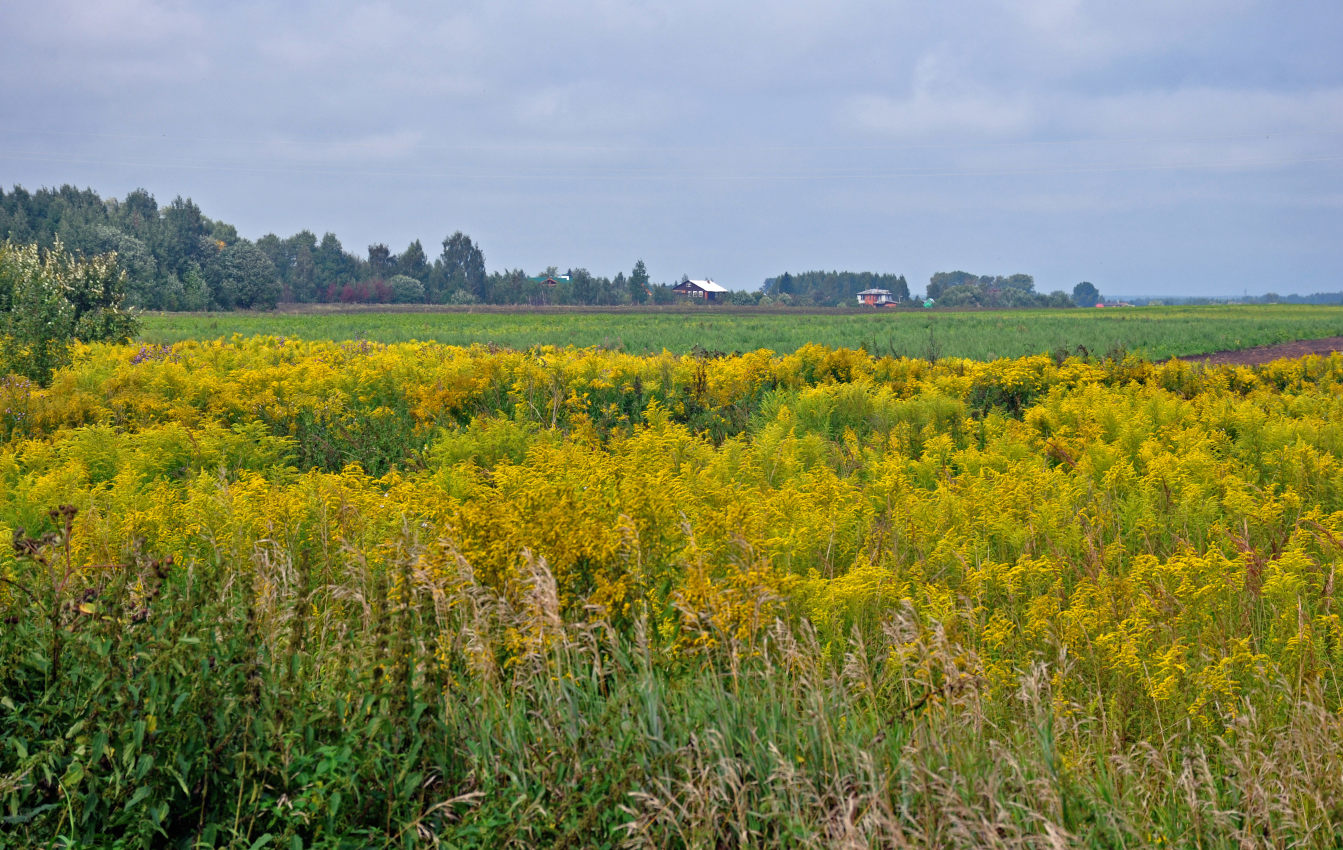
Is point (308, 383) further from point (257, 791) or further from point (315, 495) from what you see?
point (257, 791)

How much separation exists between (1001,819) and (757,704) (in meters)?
0.89

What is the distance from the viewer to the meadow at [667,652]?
9.78 feet

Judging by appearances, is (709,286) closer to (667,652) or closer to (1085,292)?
(1085,292)

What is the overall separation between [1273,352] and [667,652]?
32808 millimetres

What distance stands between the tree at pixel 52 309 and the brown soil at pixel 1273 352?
27252mm

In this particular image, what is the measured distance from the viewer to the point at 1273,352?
30.6 meters

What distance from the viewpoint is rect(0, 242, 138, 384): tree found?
44.1 feet

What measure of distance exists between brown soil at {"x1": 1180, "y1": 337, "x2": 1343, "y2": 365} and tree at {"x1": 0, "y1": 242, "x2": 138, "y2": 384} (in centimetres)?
2725

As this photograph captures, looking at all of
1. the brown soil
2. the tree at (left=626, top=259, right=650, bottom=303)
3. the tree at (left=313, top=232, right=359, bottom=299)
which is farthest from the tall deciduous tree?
the brown soil

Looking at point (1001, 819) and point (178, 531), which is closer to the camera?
point (1001, 819)

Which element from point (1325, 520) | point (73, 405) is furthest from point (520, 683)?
point (73, 405)

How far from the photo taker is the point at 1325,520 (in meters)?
6.44

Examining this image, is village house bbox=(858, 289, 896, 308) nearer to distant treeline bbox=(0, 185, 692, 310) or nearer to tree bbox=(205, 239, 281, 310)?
distant treeline bbox=(0, 185, 692, 310)

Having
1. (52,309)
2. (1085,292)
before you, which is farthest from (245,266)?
(1085,292)
